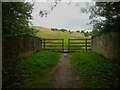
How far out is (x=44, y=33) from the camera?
124 feet

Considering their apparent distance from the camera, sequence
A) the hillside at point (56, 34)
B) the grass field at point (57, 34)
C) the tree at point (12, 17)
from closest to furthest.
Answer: the tree at point (12, 17) < the grass field at point (57, 34) < the hillside at point (56, 34)

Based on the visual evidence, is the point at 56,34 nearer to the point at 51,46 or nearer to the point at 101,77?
the point at 51,46

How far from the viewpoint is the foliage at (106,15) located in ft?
45.1

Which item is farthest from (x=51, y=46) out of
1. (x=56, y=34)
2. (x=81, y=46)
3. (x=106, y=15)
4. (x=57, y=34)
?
(x=106, y=15)

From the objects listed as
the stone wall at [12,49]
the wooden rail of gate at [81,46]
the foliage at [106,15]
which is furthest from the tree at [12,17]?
the wooden rail of gate at [81,46]

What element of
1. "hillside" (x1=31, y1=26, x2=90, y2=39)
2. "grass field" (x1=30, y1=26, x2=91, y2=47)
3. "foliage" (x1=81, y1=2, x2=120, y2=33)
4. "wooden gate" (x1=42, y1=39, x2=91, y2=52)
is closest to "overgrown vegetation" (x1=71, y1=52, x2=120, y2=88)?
"foliage" (x1=81, y1=2, x2=120, y2=33)

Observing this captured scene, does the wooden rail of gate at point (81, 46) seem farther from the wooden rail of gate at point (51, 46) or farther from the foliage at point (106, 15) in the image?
the foliage at point (106, 15)

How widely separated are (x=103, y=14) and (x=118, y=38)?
3375mm

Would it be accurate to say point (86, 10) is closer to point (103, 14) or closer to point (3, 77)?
point (103, 14)

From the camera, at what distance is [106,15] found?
15.8 meters

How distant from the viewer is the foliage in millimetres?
13752

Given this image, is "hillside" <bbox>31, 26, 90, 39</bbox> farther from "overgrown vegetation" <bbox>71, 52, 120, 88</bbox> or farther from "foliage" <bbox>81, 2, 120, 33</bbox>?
"overgrown vegetation" <bbox>71, 52, 120, 88</bbox>

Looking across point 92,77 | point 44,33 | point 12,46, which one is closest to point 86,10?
point 12,46

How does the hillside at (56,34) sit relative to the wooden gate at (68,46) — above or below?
above
